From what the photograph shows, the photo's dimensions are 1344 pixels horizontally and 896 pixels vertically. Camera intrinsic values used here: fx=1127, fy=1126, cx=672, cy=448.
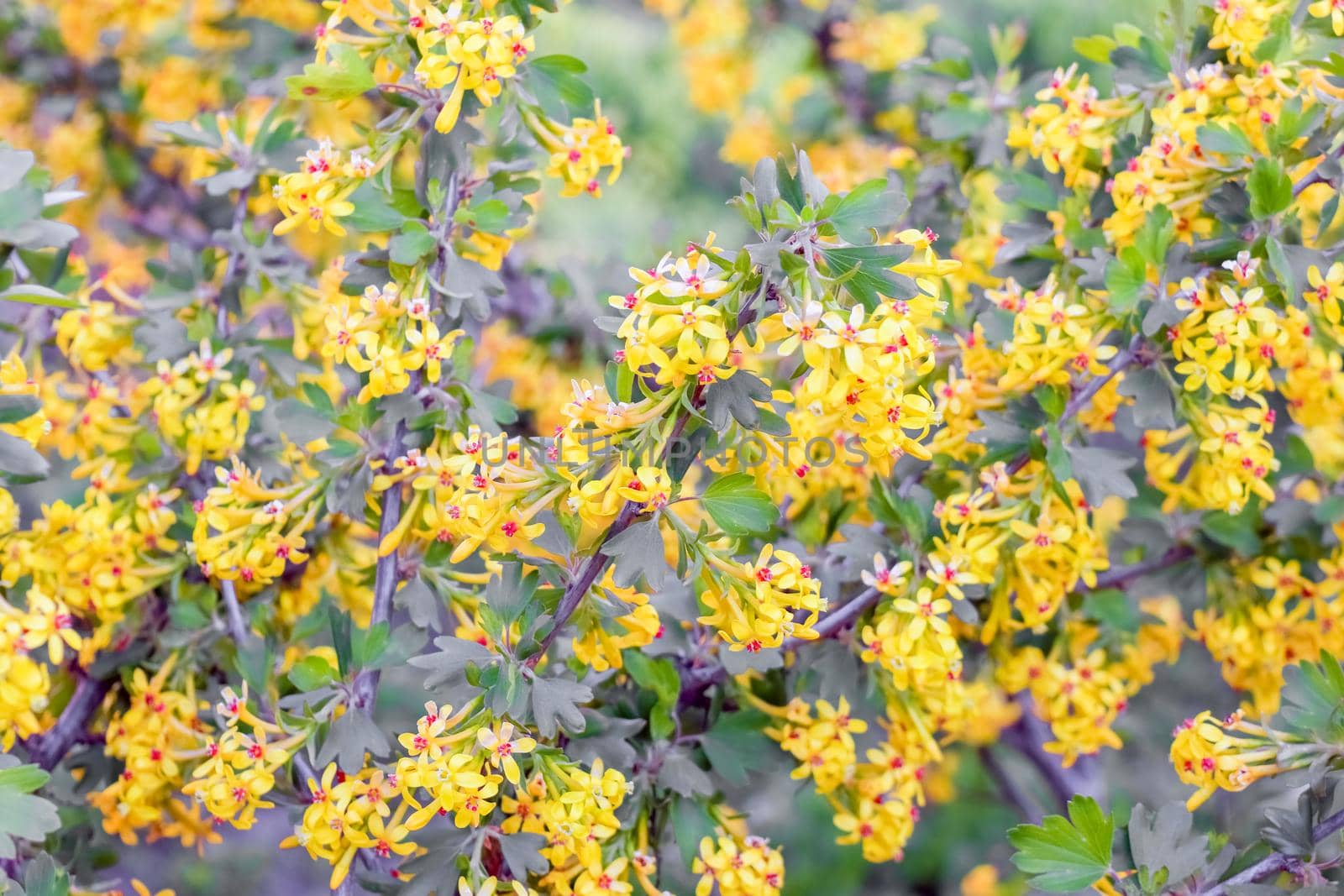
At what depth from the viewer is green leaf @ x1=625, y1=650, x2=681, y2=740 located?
3.92ft

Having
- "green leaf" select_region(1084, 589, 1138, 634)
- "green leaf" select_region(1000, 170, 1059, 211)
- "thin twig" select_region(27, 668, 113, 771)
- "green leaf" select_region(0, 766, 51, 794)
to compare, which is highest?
"green leaf" select_region(1000, 170, 1059, 211)

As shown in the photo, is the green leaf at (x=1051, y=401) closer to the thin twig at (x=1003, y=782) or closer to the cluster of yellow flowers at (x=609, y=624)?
the cluster of yellow flowers at (x=609, y=624)

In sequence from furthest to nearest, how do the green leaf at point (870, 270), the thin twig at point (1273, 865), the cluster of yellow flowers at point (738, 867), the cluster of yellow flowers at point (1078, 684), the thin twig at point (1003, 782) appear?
the thin twig at point (1003, 782), the cluster of yellow flowers at point (1078, 684), the cluster of yellow flowers at point (738, 867), the thin twig at point (1273, 865), the green leaf at point (870, 270)

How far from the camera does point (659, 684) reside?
3.94 ft

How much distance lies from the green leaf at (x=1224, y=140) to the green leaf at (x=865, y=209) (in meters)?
0.42

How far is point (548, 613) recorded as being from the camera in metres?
1.06

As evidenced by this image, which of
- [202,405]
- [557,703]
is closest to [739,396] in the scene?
[557,703]

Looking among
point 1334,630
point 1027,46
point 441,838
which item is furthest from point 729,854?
point 1027,46

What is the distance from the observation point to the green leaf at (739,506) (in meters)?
0.97

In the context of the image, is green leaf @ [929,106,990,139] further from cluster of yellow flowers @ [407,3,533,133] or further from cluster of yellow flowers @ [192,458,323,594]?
cluster of yellow flowers @ [192,458,323,594]

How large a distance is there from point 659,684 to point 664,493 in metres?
0.35

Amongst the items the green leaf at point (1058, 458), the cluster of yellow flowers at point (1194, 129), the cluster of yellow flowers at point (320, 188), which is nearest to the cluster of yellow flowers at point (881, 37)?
the cluster of yellow flowers at point (1194, 129)

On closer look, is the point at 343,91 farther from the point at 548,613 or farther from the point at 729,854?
the point at 729,854

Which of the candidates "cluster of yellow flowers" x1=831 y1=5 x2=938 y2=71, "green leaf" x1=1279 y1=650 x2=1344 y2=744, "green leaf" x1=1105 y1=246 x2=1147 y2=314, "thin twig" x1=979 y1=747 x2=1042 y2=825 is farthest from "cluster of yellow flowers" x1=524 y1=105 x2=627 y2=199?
"thin twig" x1=979 y1=747 x2=1042 y2=825
